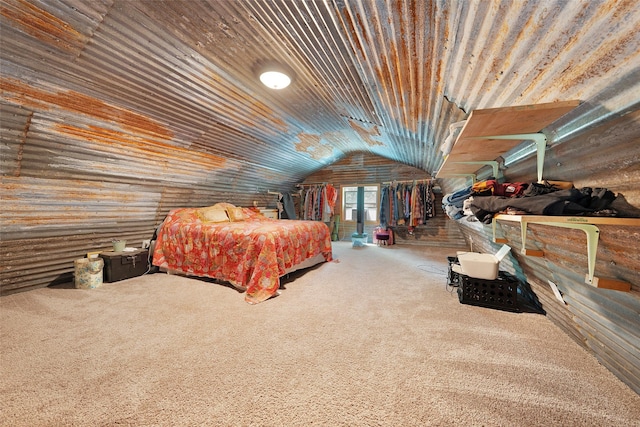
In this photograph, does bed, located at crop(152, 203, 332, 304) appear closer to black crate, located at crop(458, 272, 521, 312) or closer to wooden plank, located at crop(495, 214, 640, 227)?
black crate, located at crop(458, 272, 521, 312)

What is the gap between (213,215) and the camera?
14.1ft

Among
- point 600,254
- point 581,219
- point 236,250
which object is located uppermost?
point 581,219

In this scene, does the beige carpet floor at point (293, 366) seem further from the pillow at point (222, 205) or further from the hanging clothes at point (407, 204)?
the hanging clothes at point (407, 204)

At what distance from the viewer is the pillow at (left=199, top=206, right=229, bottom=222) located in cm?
416

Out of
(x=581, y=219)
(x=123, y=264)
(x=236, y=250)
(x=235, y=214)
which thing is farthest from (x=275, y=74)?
(x=123, y=264)

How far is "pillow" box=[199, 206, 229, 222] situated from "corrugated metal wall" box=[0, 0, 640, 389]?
657 millimetres

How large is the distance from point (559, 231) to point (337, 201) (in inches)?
237

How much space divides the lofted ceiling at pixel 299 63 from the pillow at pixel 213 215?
114 cm

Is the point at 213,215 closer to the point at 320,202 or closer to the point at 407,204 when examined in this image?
the point at 320,202

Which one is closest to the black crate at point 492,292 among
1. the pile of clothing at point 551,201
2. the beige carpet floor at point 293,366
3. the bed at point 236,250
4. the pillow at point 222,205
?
the beige carpet floor at point 293,366

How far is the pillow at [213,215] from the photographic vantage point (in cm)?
416

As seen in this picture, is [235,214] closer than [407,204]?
Yes

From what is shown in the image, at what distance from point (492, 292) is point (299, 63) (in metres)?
3.04

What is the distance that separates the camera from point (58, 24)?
154 cm
